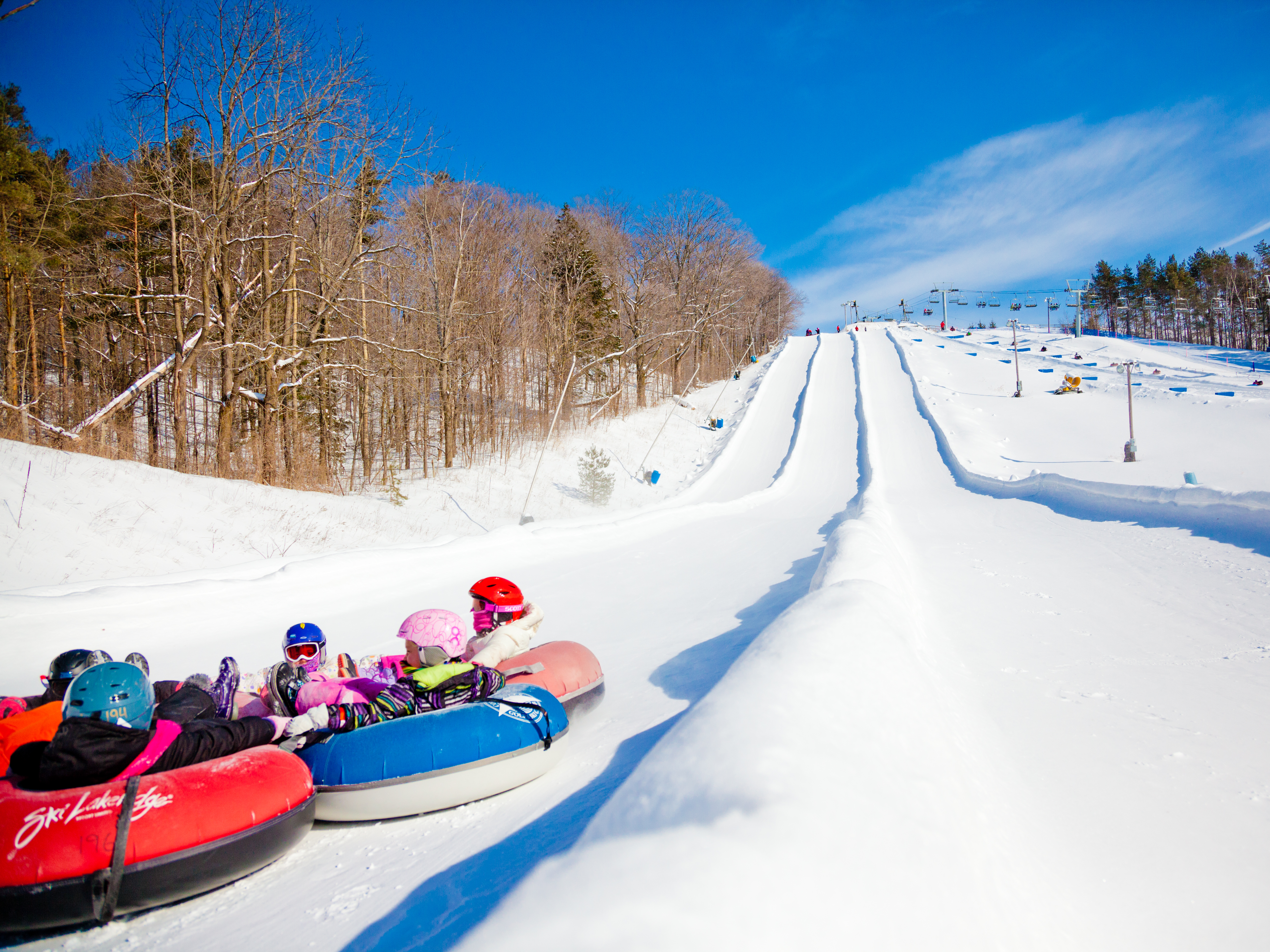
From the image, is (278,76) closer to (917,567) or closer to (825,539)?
(825,539)

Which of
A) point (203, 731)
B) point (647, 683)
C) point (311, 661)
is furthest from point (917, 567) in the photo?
point (203, 731)

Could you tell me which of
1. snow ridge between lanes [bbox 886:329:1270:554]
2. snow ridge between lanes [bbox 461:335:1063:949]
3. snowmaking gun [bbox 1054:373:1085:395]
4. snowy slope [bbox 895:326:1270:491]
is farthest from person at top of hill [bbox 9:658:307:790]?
snowmaking gun [bbox 1054:373:1085:395]

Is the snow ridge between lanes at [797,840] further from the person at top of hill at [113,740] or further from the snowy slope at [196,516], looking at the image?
the snowy slope at [196,516]

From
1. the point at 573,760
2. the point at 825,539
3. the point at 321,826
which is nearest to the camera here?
the point at 321,826

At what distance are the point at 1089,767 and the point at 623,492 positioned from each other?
51.2ft

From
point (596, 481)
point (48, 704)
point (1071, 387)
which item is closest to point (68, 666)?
point (48, 704)

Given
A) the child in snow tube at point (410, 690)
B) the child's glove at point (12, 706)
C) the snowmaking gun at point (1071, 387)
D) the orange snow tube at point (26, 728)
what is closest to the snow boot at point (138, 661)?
the orange snow tube at point (26, 728)

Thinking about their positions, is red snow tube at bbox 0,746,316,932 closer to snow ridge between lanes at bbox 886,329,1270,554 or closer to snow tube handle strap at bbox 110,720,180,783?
snow tube handle strap at bbox 110,720,180,783

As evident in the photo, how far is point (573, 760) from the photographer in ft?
11.7

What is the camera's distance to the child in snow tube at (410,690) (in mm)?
3240

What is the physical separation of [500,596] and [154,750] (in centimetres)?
199

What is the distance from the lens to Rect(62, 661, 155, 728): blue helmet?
2.49 m

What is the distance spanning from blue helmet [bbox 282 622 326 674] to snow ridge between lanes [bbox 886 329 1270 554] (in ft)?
29.5

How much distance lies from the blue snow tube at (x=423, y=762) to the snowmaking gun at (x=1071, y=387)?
27.9 metres
